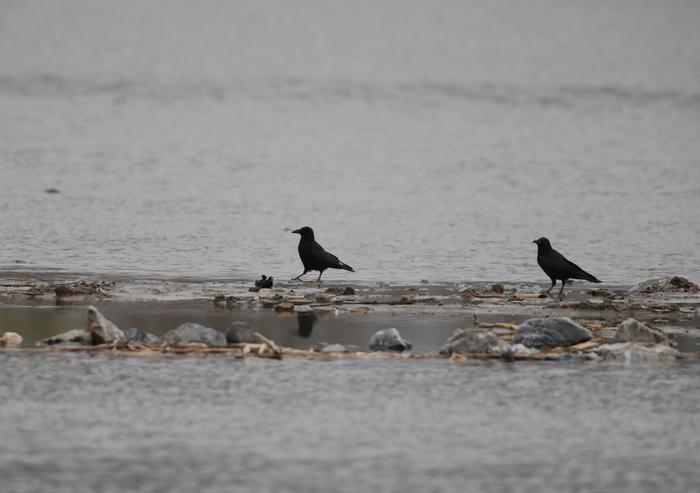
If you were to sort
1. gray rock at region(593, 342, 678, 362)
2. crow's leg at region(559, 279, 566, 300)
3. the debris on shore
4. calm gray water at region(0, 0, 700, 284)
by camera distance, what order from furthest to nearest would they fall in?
1. calm gray water at region(0, 0, 700, 284)
2. crow's leg at region(559, 279, 566, 300)
3. the debris on shore
4. gray rock at region(593, 342, 678, 362)

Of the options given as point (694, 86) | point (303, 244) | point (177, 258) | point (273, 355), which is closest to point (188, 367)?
point (273, 355)

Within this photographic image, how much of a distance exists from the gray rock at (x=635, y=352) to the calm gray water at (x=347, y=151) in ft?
20.3

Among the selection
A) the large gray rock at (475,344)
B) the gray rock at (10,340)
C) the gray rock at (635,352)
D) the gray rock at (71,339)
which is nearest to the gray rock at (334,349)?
the large gray rock at (475,344)

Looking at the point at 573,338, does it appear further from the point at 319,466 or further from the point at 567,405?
the point at 319,466

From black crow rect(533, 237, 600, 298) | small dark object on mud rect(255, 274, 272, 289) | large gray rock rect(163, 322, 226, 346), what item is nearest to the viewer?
large gray rock rect(163, 322, 226, 346)

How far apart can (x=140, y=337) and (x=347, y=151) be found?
28.1 metres

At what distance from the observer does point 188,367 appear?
1337 centimetres

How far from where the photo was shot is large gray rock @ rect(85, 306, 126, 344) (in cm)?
1397

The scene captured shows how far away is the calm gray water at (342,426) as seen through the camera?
10.4m

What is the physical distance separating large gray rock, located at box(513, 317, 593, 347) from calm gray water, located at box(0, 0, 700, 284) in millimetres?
5783

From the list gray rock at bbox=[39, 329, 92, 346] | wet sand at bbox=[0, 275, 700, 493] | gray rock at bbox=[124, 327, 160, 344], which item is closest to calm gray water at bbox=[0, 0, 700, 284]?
gray rock at bbox=[124, 327, 160, 344]

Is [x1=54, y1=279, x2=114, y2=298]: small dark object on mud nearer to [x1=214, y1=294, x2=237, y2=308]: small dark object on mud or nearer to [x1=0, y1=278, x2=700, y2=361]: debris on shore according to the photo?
[x1=0, y1=278, x2=700, y2=361]: debris on shore

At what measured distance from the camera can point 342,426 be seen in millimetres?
11656

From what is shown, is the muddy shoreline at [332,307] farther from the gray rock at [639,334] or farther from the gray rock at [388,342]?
the gray rock at [639,334]
